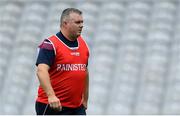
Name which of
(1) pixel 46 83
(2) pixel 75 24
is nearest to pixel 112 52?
(2) pixel 75 24

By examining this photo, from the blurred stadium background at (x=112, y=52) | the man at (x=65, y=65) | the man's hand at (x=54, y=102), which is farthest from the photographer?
the blurred stadium background at (x=112, y=52)

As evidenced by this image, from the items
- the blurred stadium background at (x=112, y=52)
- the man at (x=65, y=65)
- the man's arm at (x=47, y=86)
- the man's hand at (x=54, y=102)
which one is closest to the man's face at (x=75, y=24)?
the man at (x=65, y=65)

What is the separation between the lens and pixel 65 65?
527 centimetres

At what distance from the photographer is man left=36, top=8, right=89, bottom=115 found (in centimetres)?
524

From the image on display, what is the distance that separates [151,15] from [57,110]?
13.0 feet

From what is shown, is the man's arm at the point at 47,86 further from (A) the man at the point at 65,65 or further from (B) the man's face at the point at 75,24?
(B) the man's face at the point at 75,24

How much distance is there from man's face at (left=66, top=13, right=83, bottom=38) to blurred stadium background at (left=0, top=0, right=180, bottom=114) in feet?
9.50

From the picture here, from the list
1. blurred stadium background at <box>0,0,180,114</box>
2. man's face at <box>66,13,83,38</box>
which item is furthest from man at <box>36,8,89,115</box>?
blurred stadium background at <box>0,0,180,114</box>

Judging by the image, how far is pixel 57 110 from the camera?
5172 mm

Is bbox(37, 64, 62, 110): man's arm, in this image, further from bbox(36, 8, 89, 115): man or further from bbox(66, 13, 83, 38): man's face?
bbox(66, 13, 83, 38): man's face

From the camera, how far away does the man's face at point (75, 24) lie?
17.3 feet

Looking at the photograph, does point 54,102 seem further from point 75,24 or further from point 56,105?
point 75,24

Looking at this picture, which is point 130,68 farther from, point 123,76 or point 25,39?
point 25,39

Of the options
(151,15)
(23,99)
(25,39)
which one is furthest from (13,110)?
(151,15)
